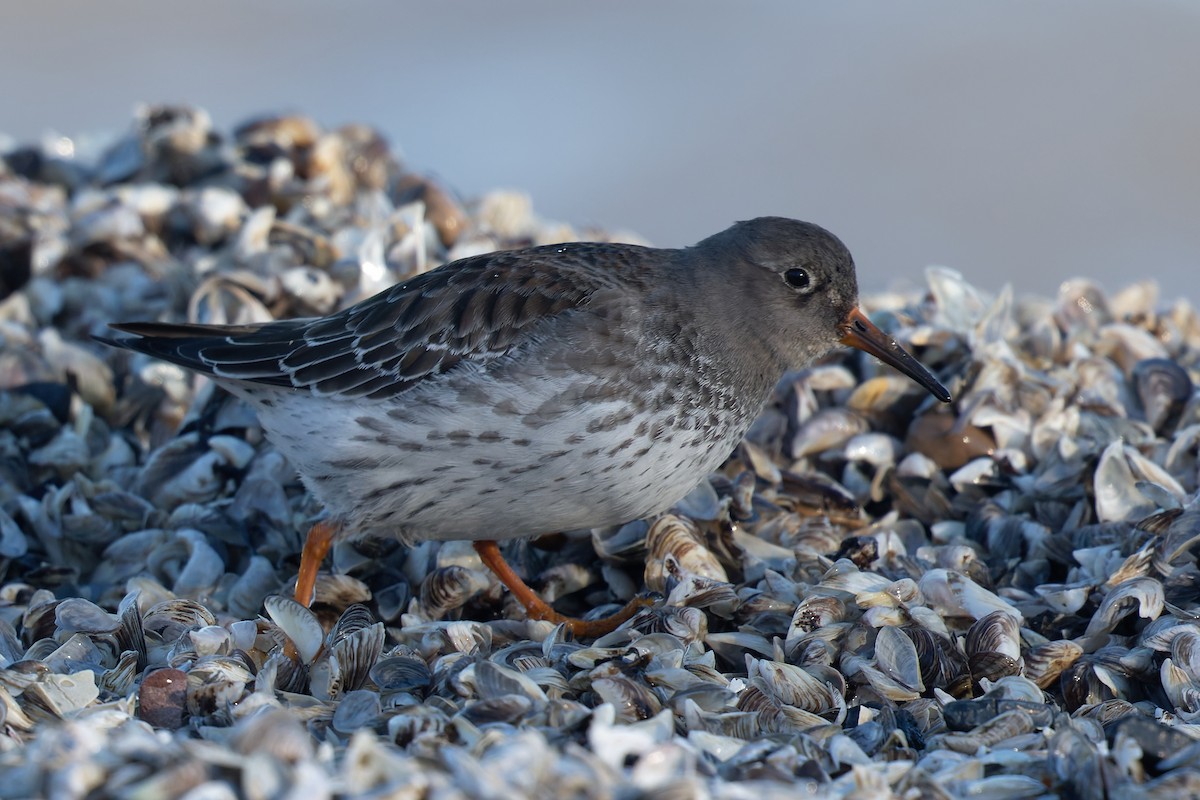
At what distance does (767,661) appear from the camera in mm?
4055

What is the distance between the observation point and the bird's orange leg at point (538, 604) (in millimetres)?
4660

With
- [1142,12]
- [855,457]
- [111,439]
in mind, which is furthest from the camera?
[1142,12]

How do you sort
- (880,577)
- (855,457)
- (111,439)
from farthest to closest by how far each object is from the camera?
1. (111,439)
2. (855,457)
3. (880,577)

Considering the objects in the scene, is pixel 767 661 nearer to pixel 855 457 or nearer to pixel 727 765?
pixel 727 765

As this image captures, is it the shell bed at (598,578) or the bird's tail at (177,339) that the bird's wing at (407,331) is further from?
the shell bed at (598,578)

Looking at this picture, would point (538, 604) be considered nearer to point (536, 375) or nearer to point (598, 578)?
point (598, 578)

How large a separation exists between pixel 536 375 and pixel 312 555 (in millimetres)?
1101

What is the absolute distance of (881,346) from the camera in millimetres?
5160

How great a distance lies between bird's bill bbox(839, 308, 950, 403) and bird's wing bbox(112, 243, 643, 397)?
95 centimetres

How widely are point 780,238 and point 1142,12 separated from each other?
9441 mm

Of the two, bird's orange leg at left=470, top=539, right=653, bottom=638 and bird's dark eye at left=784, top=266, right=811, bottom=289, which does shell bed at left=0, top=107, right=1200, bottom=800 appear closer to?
bird's orange leg at left=470, top=539, right=653, bottom=638

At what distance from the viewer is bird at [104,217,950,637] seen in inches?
175

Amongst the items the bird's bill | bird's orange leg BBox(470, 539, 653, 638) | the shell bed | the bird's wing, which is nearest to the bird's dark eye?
the bird's bill

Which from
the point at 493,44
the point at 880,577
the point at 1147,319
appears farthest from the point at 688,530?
the point at 493,44
